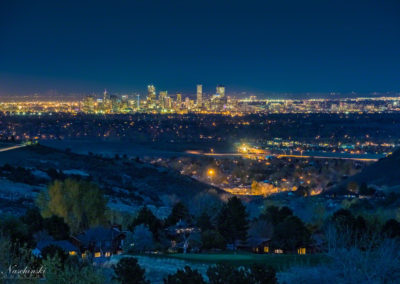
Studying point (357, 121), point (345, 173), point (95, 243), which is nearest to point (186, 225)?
point (95, 243)

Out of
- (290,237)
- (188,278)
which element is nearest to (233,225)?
(290,237)

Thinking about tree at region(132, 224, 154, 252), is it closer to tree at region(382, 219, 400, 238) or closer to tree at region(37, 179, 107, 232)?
tree at region(37, 179, 107, 232)

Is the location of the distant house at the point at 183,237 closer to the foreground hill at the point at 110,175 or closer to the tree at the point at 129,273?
the tree at the point at 129,273

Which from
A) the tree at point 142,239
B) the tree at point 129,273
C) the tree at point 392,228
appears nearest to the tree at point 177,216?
the tree at point 142,239

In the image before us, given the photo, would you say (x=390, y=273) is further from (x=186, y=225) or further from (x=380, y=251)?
(x=186, y=225)

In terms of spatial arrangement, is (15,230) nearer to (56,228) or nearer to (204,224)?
(56,228)

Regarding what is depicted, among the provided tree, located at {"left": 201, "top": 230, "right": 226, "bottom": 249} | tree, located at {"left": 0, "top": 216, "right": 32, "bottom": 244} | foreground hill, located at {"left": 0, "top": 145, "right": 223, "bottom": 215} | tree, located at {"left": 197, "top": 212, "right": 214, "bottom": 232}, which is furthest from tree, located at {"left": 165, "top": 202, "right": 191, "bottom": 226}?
tree, located at {"left": 0, "top": 216, "right": 32, "bottom": 244}

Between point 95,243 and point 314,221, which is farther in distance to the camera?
point 314,221
